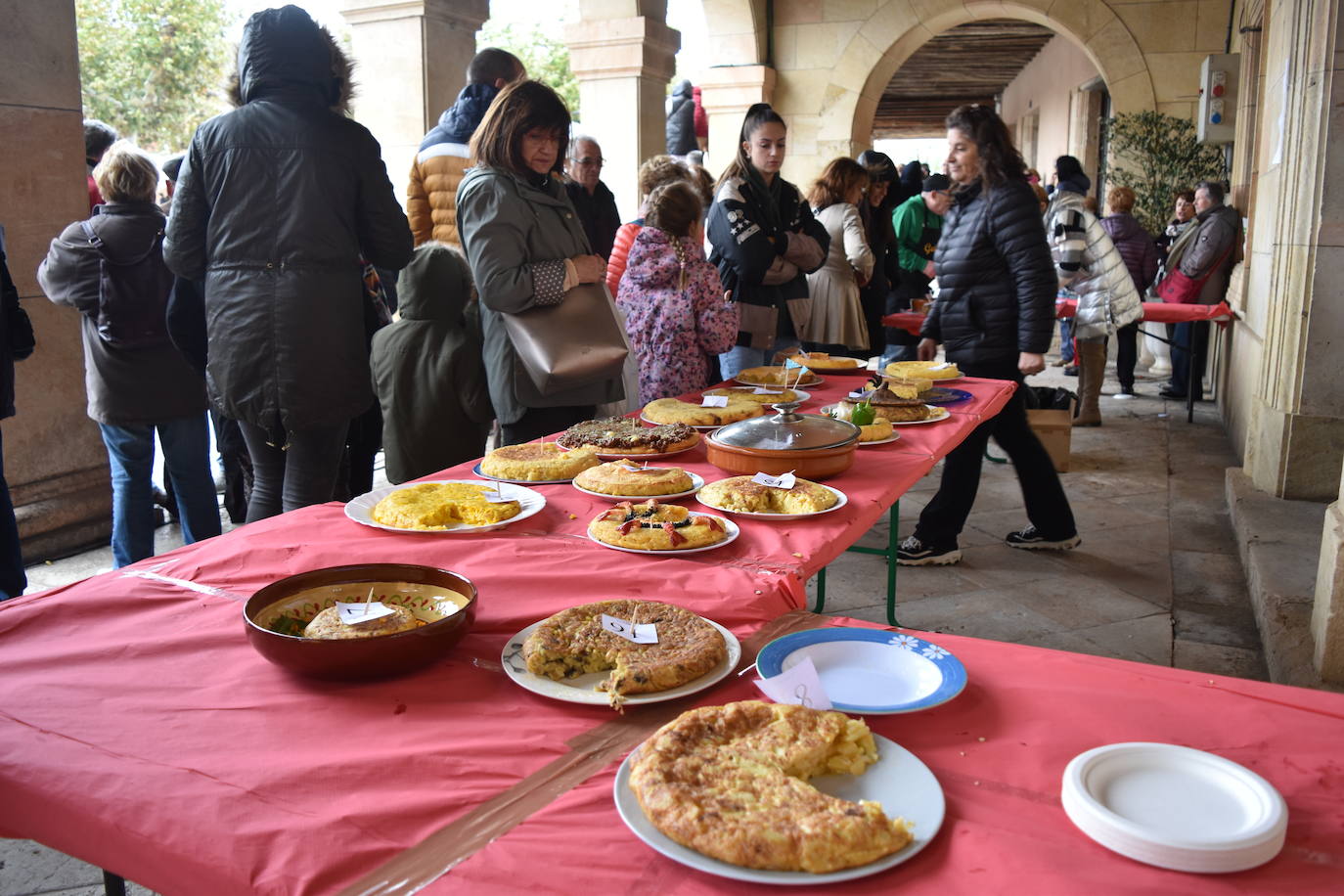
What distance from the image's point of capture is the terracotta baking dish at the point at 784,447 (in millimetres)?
2328

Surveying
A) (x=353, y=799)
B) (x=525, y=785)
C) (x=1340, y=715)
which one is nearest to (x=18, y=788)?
(x=353, y=799)

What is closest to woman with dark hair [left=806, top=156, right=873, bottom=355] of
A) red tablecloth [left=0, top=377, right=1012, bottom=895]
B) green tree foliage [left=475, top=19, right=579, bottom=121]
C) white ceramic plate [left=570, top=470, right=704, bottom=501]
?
white ceramic plate [left=570, top=470, right=704, bottom=501]

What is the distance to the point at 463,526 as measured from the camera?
201cm

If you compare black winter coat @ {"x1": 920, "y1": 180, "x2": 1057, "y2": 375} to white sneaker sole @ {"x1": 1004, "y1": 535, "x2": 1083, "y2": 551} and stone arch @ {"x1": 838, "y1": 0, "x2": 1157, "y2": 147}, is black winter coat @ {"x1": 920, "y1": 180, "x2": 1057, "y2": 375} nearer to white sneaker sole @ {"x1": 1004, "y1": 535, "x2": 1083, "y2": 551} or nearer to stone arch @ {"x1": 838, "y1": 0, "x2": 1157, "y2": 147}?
white sneaker sole @ {"x1": 1004, "y1": 535, "x2": 1083, "y2": 551}

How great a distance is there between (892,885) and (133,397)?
360 centimetres

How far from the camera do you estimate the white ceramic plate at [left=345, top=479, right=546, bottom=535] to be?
1.98 m

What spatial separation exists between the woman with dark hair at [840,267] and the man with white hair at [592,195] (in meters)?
1.14

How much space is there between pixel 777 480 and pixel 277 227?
1.68m

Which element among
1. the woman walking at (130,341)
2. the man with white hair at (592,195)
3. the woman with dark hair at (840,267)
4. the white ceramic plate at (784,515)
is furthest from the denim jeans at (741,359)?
the white ceramic plate at (784,515)

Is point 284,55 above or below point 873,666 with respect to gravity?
above

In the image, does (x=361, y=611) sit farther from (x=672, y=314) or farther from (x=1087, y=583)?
(x=1087, y=583)

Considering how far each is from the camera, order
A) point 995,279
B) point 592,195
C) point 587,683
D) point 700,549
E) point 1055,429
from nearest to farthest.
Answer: point 587,683, point 700,549, point 995,279, point 592,195, point 1055,429

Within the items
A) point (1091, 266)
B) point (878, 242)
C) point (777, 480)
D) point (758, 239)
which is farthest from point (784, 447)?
point (1091, 266)

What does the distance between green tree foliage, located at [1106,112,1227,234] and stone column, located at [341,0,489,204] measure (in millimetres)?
6782
